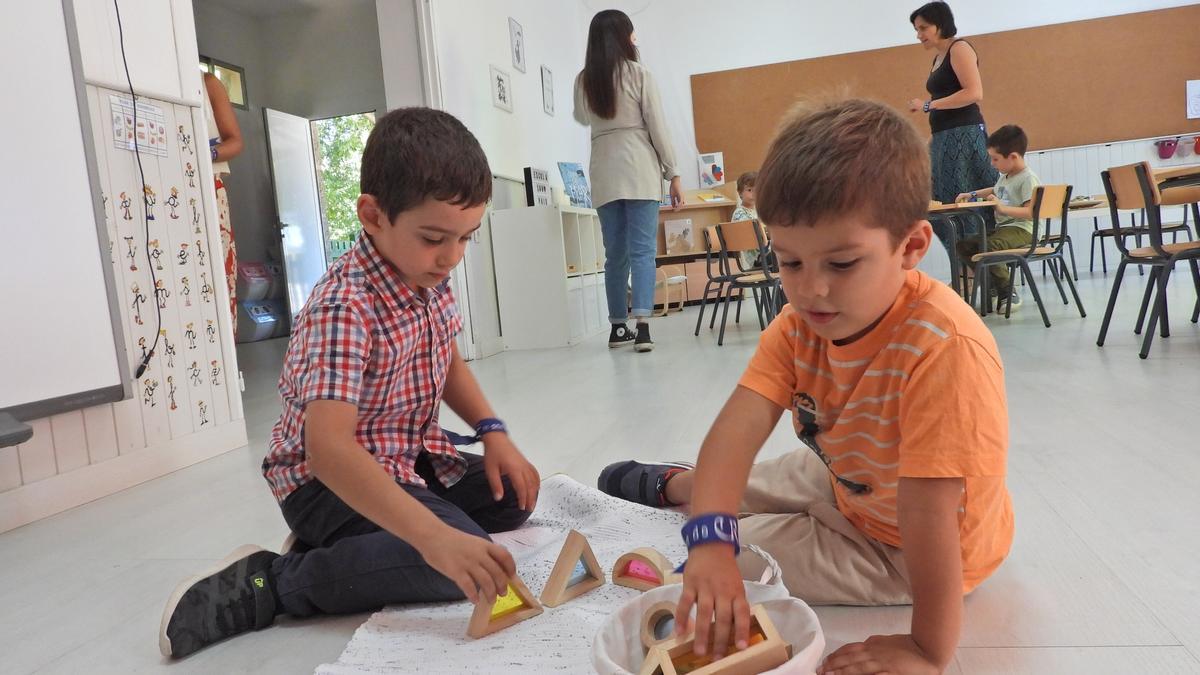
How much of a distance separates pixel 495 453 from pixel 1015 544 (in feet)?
2.49

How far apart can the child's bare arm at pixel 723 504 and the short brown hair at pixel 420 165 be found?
45cm

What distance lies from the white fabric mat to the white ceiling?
6.05m

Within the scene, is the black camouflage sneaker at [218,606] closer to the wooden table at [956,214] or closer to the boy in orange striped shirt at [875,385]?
the boy in orange striped shirt at [875,385]

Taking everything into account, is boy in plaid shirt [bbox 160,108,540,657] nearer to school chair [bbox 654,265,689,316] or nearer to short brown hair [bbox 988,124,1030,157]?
short brown hair [bbox 988,124,1030,157]

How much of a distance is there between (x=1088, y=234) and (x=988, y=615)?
23.9ft

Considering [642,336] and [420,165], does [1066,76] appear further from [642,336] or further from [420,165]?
[420,165]

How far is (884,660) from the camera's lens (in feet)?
2.42

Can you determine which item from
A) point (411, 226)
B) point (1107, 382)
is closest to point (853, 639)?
point (411, 226)

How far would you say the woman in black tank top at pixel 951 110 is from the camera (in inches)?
142

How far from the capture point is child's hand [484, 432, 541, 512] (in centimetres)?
115

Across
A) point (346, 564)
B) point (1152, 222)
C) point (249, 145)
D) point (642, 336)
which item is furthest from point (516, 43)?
point (346, 564)

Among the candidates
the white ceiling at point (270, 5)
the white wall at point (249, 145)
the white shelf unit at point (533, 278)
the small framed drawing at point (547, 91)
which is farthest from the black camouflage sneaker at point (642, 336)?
the white ceiling at point (270, 5)

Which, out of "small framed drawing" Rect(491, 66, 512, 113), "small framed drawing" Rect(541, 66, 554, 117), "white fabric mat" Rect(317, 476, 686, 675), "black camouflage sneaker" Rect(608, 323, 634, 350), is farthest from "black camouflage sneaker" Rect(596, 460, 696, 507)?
"small framed drawing" Rect(541, 66, 554, 117)

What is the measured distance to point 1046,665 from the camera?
80 centimetres
